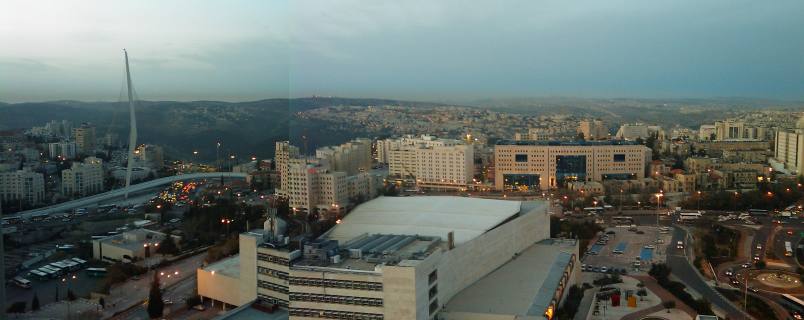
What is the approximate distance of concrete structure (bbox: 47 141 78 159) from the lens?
33.9 ft

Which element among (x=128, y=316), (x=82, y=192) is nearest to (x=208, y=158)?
(x=82, y=192)

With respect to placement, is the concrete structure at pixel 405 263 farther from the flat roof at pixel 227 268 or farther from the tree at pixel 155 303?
the tree at pixel 155 303

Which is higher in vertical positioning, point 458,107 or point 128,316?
point 458,107

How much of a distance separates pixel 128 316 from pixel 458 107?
44.4 feet

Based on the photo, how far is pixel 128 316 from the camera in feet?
20.1

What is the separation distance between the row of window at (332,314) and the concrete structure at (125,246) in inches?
175

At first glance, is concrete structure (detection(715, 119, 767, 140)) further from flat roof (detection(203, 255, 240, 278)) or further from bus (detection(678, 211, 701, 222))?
flat roof (detection(203, 255, 240, 278))

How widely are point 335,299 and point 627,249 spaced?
18.5 feet

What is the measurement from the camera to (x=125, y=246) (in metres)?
8.33

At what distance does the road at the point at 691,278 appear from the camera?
614cm

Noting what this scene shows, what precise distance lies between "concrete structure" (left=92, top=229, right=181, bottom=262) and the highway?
1233mm

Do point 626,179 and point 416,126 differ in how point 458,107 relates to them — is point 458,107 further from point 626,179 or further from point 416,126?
point 626,179

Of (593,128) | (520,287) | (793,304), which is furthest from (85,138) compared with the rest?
(593,128)

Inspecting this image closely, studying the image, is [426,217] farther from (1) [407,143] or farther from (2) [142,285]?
(1) [407,143]
